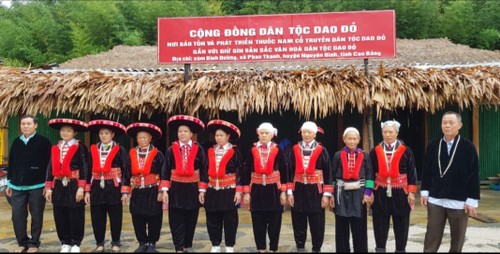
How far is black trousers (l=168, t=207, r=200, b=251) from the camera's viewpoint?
5344 mm

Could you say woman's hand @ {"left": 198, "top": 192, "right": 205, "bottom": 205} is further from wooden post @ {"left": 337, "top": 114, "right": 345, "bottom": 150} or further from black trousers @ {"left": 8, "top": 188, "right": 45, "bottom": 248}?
wooden post @ {"left": 337, "top": 114, "right": 345, "bottom": 150}

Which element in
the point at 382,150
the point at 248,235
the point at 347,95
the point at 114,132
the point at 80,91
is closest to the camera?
the point at 382,150

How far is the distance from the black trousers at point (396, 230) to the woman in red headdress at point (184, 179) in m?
1.82

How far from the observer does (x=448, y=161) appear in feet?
15.7

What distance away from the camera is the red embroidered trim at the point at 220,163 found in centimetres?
529

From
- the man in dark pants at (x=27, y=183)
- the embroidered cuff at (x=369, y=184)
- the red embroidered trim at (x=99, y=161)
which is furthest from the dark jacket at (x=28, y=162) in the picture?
the embroidered cuff at (x=369, y=184)

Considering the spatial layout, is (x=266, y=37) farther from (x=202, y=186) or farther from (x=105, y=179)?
(x=105, y=179)

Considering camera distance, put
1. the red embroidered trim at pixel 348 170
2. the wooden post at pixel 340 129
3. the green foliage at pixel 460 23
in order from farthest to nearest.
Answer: the green foliage at pixel 460 23
the wooden post at pixel 340 129
the red embroidered trim at pixel 348 170

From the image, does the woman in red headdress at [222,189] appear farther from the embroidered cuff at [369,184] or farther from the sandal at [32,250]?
the sandal at [32,250]

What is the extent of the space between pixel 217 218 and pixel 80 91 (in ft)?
12.7

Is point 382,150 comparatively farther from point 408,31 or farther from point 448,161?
point 408,31

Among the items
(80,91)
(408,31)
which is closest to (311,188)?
(80,91)

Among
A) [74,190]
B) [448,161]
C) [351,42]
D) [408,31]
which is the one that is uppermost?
[408,31]

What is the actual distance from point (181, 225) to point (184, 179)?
1.62 ft
